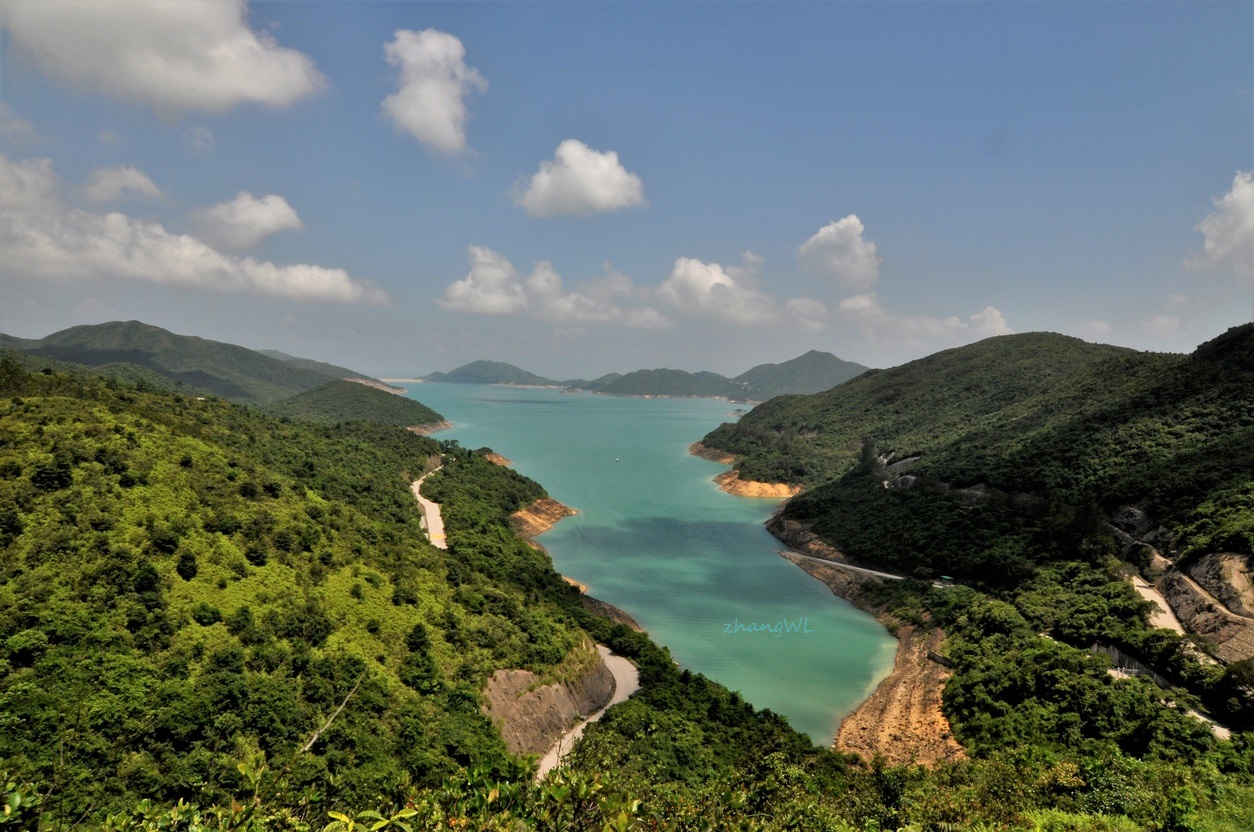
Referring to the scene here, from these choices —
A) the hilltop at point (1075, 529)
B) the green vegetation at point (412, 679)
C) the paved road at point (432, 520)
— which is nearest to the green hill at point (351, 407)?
the paved road at point (432, 520)

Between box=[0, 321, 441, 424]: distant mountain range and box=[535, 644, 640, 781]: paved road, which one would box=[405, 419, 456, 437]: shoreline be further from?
box=[535, 644, 640, 781]: paved road

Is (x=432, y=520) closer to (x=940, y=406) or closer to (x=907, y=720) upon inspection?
(x=907, y=720)

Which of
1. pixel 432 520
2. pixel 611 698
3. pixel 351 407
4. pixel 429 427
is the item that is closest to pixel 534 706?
pixel 611 698

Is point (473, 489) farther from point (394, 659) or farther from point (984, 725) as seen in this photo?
point (984, 725)

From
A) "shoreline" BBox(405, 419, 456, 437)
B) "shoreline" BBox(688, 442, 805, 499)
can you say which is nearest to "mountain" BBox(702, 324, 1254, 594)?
"shoreline" BBox(688, 442, 805, 499)

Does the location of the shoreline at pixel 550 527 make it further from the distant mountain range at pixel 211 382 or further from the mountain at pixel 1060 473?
the distant mountain range at pixel 211 382

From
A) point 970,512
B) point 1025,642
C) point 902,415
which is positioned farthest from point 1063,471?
point 902,415
